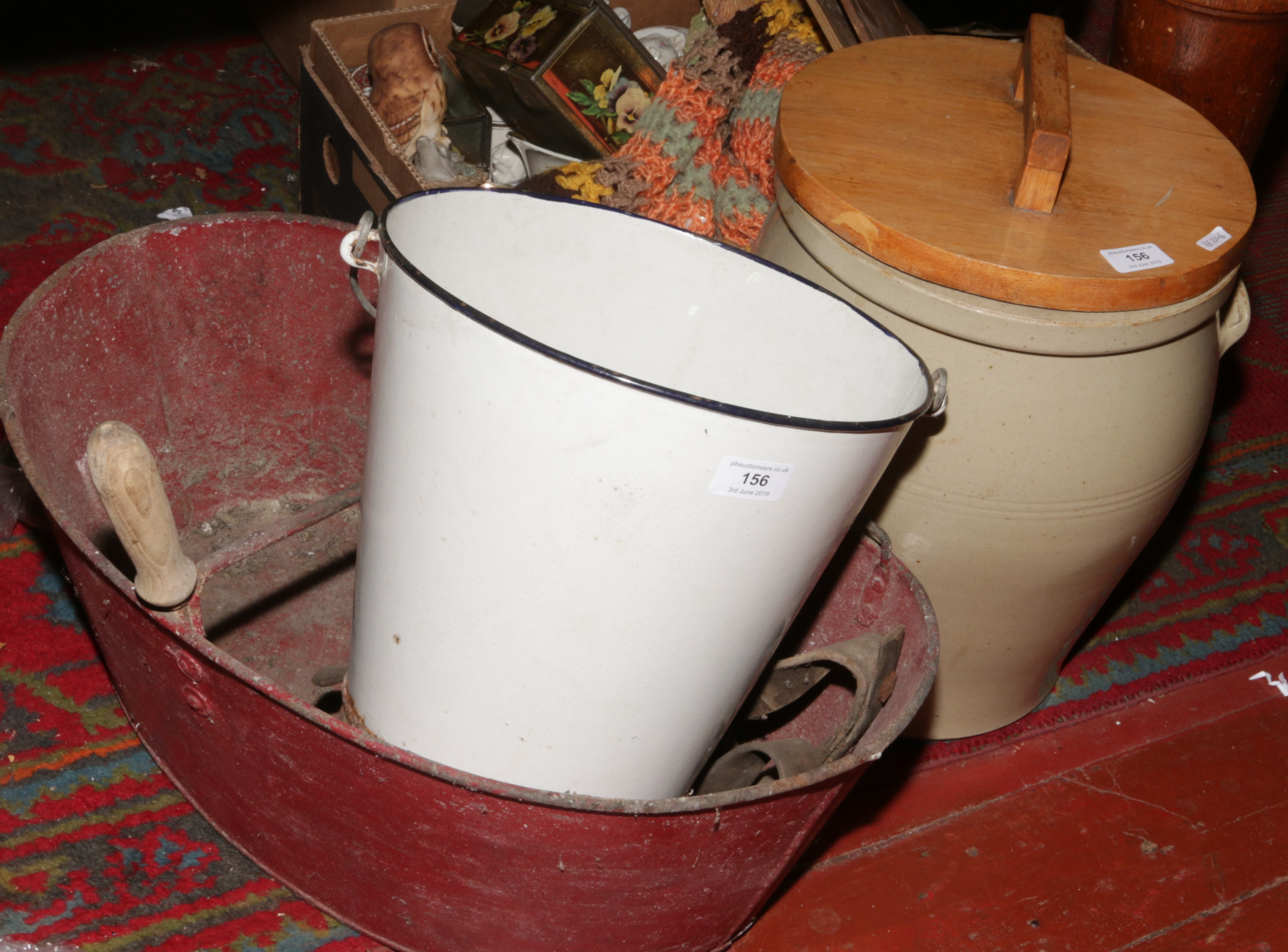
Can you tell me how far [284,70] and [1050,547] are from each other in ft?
5.22

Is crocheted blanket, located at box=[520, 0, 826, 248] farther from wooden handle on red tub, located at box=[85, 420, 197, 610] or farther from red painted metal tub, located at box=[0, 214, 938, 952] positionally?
wooden handle on red tub, located at box=[85, 420, 197, 610]

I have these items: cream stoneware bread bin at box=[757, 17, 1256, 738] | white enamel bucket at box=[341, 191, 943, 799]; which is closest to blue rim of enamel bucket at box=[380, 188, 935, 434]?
white enamel bucket at box=[341, 191, 943, 799]

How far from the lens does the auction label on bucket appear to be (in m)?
0.66

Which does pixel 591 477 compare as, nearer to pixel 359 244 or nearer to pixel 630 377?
pixel 630 377

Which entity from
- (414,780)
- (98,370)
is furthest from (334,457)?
(414,780)

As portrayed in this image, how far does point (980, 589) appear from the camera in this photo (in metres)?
1.06

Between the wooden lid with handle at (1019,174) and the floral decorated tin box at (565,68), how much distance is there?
475mm

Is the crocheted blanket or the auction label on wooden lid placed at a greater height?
the auction label on wooden lid

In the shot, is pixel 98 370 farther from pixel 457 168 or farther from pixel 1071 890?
pixel 1071 890

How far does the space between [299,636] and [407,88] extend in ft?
2.22

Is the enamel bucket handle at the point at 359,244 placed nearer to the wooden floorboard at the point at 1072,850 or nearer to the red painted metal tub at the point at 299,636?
the red painted metal tub at the point at 299,636

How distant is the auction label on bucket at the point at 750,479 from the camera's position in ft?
2.15

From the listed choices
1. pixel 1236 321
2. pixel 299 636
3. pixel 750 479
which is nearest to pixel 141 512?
pixel 750 479

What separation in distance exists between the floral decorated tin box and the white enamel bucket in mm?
651
